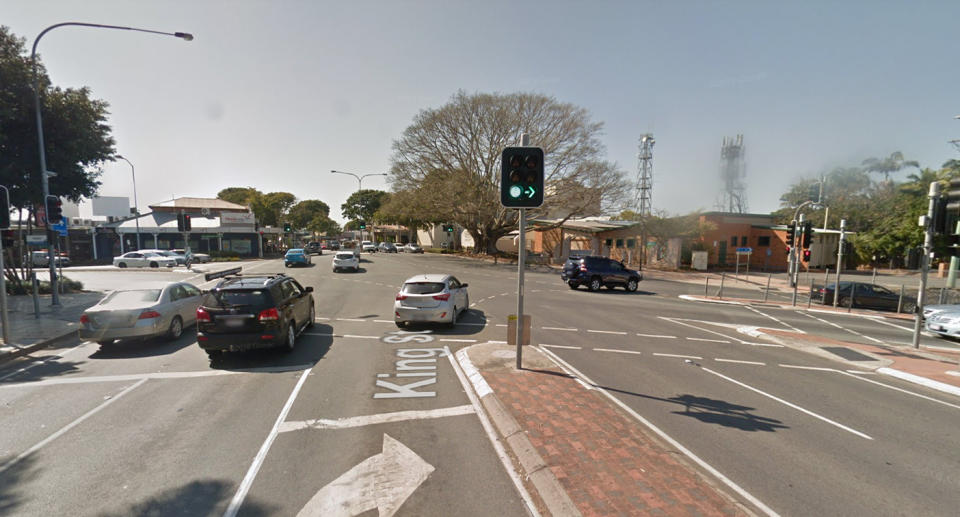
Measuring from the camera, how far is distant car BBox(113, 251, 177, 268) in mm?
32750

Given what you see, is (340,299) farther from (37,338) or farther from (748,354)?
(748,354)

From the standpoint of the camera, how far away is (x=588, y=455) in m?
4.64

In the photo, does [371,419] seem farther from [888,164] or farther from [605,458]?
[888,164]

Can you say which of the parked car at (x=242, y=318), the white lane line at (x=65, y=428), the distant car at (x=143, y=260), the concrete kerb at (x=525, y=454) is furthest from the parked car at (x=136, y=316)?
the distant car at (x=143, y=260)

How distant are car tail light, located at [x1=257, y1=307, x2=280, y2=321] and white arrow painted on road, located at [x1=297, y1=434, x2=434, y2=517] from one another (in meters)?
4.69

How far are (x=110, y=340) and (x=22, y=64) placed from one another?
13.4 metres

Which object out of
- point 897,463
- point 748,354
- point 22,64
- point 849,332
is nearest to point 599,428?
point 897,463

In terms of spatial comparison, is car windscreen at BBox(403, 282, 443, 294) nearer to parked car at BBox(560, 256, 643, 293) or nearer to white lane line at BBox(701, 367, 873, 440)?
white lane line at BBox(701, 367, 873, 440)

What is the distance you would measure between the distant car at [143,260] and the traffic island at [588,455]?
36512 mm

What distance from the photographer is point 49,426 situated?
5.66 m

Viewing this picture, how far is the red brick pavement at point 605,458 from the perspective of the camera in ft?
12.5

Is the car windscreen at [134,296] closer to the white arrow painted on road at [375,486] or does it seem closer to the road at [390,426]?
the road at [390,426]

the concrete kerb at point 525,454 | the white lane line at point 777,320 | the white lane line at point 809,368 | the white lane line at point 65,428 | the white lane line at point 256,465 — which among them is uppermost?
the concrete kerb at point 525,454

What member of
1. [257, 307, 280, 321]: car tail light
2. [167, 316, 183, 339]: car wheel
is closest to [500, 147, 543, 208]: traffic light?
[257, 307, 280, 321]: car tail light
